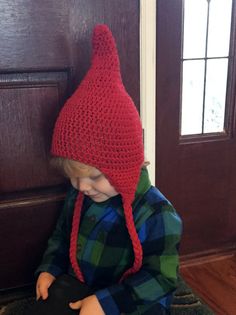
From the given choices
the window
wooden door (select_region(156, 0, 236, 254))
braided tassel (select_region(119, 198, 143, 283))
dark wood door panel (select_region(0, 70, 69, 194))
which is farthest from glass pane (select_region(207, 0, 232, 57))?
braided tassel (select_region(119, 198, 143, 283))

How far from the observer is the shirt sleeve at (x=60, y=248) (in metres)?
0.95

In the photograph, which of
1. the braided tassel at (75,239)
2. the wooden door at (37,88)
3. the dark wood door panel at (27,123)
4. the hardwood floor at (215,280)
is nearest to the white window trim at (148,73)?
the wooden door at (37,88)

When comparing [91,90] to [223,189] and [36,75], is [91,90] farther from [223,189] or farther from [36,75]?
[223,189]

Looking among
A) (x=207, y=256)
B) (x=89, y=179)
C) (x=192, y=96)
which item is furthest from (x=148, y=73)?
(x=207, y=256)

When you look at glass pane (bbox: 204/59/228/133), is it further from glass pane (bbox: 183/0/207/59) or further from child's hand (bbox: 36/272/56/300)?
child's hand (bbox: 36/272/56/300)

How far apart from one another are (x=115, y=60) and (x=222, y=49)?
1.69 feet

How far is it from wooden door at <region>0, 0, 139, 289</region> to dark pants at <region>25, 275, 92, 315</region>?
9.4 inches

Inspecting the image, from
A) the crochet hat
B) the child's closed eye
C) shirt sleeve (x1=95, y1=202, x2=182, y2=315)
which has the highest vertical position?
the crochet hat

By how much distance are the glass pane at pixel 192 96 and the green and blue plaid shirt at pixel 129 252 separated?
381 mm

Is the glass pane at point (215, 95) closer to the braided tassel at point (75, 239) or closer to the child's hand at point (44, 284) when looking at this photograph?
the braided tassel at point (75, 239)

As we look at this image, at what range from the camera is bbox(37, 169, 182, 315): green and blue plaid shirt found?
0.80 metres

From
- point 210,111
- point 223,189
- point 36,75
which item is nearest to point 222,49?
point 210,111

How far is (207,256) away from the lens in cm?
137

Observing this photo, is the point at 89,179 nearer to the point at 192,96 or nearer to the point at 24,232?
the point at 24,232
